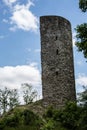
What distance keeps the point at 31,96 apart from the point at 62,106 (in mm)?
16867

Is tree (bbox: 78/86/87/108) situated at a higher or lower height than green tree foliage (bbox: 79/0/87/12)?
lower

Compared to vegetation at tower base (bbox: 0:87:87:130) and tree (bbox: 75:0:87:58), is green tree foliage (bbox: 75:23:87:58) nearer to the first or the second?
tree (bbox: 75:0:87:58)

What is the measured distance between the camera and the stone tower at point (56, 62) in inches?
1313

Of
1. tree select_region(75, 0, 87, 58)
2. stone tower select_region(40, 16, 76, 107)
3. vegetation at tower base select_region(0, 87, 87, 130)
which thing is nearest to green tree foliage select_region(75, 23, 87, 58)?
tree select_region(75, 0, 87, 58)

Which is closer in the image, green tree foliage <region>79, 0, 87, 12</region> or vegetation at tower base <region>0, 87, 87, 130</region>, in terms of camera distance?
green tree foliage <region>79, 0, 87, 12</region>

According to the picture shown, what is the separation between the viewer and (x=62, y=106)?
3322cm

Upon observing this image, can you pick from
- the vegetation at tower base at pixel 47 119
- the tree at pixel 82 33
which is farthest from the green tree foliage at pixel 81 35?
the vegetation at tower base at pixel 47 119

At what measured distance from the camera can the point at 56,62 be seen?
111 ft

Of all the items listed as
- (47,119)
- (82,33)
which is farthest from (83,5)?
(47,119)

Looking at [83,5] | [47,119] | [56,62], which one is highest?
[83,5]

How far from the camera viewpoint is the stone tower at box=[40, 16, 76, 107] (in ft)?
109

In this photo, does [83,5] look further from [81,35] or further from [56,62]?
[56,62]

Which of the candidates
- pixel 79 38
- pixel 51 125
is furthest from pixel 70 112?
pixel 79 38

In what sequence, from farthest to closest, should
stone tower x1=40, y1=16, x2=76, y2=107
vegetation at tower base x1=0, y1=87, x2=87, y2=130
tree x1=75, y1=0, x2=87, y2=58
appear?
stone tower x1=40, y1=16, x2=76, y2=107 → vegetation at tower base x1=0, y1=87, x2=87, y2=130 → tree x1=75, y1=0, x2=87, y2=58
